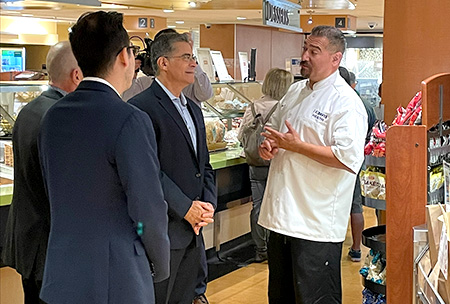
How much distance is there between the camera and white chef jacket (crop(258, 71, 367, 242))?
320cm

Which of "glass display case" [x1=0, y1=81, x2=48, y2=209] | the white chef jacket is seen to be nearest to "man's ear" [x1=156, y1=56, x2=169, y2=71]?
the white chef jacket

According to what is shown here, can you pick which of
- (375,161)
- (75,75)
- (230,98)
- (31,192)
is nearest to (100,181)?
(31,192)

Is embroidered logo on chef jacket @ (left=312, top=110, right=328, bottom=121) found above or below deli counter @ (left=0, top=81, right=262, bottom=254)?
above

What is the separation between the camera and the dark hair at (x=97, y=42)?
6.81 ft

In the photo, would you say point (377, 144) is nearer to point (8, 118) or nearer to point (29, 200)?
point (29, 200)

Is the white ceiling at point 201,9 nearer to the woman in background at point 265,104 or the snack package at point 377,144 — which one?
the woman in background at point 265,104

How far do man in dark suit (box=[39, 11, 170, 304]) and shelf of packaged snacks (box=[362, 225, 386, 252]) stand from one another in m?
1.15

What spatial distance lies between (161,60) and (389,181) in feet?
3.83

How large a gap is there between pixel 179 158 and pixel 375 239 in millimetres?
967

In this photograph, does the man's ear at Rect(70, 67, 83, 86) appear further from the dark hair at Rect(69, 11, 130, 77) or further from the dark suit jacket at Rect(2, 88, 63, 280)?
the dark hair at Rect(69, 11, 130, 77)

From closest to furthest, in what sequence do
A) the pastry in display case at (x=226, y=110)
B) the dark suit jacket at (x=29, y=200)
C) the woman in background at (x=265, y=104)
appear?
1. the dark suit jacket at (x=29, y=200)
2. the woman in background at (x=265, y=104)
3. the pastry in display case at (x=226, y=110)

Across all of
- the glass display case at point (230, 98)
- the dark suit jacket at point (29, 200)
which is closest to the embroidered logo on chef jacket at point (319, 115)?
the dark suit jacket at point (29, 200)

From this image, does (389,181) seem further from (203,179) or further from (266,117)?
(266,117)

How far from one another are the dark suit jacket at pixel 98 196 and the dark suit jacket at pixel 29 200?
45 cm
